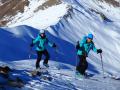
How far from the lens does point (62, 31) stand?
46469 mm

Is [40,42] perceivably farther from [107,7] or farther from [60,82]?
[107,7]

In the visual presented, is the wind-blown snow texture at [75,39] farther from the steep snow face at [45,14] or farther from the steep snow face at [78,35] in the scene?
the steep snow face at [45,14]

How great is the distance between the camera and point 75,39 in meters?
46.0

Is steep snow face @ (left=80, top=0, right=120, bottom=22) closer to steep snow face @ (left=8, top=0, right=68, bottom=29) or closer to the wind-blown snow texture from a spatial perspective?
the wind-blown snow texture

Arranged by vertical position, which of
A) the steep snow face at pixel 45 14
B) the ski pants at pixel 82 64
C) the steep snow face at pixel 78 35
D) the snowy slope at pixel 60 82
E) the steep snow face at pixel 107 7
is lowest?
the snowy slope at pixel 60 82

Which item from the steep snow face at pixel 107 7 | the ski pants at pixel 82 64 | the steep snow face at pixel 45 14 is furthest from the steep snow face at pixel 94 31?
the ski pants at pixel 82 64

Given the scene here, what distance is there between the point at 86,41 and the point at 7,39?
42.3 feet

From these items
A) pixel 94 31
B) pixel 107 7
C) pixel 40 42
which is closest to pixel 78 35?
pixel 94 31

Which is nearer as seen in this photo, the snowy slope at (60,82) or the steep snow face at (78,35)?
the snowy slope at (60,82)

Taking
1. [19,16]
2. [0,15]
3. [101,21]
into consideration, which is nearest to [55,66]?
[101,21]

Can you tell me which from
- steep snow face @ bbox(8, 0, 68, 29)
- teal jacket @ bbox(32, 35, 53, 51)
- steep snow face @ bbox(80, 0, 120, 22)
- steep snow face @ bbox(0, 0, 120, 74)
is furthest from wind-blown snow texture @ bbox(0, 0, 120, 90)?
teal jacket @ bbox(32, 35, 53, 51)

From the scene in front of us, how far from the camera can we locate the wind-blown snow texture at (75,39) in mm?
29562

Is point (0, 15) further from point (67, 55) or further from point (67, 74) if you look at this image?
point (67, 74)

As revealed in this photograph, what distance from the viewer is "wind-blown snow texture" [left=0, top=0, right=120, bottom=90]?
29.6 m
